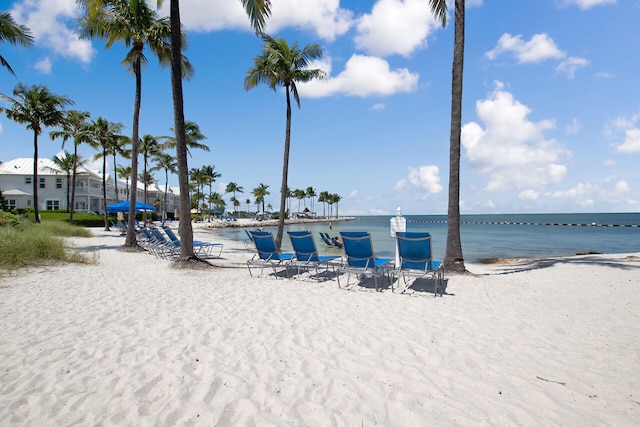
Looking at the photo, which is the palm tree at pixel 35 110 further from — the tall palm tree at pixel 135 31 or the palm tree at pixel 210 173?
the palm tree at pixel 210 173

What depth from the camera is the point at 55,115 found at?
20.6 metres

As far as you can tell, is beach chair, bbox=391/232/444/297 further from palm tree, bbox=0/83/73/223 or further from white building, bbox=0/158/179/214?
white building, bbox=0/158/179/214

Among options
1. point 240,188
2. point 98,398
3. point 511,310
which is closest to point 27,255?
point 98,398

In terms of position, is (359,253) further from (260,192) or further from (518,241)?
(260,192)

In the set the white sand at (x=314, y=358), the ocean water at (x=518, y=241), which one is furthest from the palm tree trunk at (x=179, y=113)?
the ocean water at (x=518, y=241)

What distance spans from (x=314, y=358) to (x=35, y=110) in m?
25.0

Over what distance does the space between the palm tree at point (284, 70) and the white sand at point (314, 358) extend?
841 centimetres

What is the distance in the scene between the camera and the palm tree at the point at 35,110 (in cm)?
1944

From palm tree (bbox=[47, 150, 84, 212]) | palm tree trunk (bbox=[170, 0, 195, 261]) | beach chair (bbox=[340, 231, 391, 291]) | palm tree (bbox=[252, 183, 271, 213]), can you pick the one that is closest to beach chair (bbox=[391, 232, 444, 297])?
beach chair (bbox=[340, 231, 391, 291])

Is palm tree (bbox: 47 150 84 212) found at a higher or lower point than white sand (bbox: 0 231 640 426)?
higher

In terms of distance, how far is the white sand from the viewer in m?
2.38

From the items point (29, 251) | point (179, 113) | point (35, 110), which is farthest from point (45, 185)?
point (179, 113)

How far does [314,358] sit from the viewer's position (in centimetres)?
324

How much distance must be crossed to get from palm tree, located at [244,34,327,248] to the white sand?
841 centimetres
